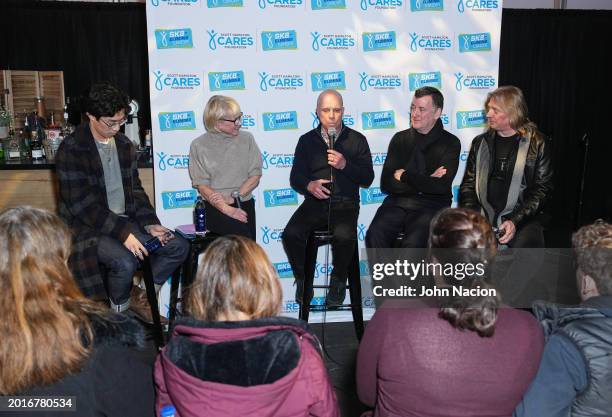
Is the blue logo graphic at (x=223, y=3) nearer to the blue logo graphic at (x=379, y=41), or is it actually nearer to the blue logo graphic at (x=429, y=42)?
the blue logo graphic at (x=379, y=41)

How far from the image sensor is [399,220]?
11.2 ft

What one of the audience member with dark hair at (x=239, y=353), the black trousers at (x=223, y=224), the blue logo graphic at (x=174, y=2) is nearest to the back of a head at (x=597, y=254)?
the audience member with dark hair at (x=239, y=353)

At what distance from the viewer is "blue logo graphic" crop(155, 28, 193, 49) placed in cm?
348

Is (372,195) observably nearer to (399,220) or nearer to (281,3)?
(399,220)

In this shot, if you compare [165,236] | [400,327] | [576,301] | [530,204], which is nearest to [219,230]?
[165,236]

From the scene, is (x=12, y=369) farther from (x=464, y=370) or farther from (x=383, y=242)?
(x=383, y=242)

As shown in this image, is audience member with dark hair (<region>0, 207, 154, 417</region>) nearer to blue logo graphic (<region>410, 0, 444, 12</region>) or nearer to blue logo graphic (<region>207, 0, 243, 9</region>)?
blue logo graphic (<region>207, 0, 243, 9</region>)

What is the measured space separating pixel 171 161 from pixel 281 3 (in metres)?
1.24

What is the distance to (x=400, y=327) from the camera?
1428 millimetres

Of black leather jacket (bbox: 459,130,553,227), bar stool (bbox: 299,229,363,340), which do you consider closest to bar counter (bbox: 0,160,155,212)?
bar stool (bbox: 299,229,363,340)

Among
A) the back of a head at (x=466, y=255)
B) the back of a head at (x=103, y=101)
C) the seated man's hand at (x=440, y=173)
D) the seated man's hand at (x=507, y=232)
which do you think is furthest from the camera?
the seated man's hand at (x=440, y=173)

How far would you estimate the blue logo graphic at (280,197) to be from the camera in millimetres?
3773

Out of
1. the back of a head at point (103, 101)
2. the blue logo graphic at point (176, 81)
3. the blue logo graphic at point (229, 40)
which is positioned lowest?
the back of a head at point (103, 101)

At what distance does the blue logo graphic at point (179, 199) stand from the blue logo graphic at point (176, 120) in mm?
408
